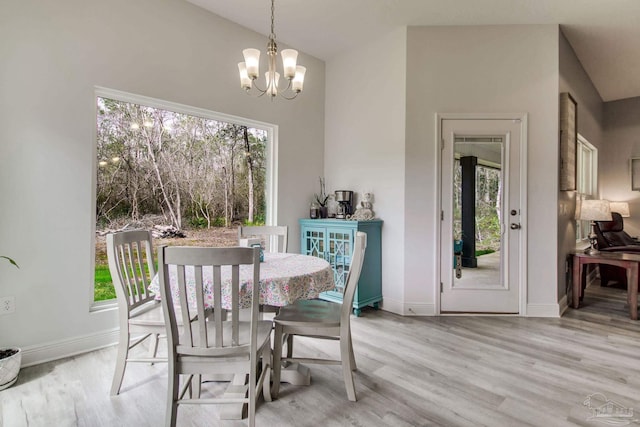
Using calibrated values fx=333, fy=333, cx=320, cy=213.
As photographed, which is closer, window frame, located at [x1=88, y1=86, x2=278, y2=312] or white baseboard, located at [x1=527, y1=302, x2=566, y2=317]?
window frame, located at [x1=88, y1=86, x2=278, y2=312]

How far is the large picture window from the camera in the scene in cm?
269

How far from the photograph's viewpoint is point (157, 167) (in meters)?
2.98

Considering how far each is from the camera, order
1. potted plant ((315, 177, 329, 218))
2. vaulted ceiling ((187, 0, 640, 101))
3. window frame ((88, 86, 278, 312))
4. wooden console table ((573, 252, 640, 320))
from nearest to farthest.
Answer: window frame ((88, 86, 278, 312)), vaulted ceiling ((187, 0, 640, 101)), wooden console table ((573, 252, 640, 320)), potted plant ((315, 177, 329, 218))

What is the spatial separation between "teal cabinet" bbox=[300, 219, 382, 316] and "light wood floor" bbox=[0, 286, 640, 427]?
544 millimetres

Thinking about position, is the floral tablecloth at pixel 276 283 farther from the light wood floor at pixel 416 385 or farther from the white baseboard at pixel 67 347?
the white baseboard at pixel 67 347

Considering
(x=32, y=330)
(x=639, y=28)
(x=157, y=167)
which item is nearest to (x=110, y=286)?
(x=32, y=330)

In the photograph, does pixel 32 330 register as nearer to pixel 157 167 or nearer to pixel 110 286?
pixel 110 286

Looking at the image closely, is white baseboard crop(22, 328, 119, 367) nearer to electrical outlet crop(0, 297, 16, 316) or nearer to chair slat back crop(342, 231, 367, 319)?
electrical outlet crop(0, 297, 16, 316)

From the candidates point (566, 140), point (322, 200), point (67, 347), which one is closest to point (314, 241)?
point (322, 200)

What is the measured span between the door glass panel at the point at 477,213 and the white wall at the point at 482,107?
257 millimetres

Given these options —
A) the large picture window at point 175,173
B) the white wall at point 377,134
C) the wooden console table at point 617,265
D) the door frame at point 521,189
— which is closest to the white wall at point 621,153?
the wooden console table at point 617,265

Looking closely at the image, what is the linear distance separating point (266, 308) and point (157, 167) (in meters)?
1.69

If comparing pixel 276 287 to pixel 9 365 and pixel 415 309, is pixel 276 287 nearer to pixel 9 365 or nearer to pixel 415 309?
pixel 9 365

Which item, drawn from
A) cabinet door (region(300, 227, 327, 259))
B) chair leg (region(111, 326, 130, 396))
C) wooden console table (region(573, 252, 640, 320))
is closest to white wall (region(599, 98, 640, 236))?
wooden console table (region(573, 252, 640, 320))
